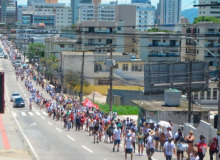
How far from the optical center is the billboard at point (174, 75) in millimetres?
38812

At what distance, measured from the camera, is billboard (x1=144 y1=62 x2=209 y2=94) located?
3881cm

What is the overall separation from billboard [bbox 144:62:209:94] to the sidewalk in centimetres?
1047

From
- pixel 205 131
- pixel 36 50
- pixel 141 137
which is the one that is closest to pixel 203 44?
pixel 205 131

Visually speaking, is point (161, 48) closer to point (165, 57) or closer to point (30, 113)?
point (165, 57)

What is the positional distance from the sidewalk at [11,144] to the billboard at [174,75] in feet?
34.3

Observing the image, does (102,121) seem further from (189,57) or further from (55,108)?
(189,57)

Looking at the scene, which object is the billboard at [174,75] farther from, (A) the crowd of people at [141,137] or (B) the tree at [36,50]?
(B) the tree at [36,50]

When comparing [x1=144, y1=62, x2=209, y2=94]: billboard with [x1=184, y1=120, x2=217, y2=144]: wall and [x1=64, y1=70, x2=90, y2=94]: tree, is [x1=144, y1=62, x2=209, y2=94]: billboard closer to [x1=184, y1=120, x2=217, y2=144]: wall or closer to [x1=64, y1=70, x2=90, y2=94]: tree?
[x1=184, y1=120, x2=217, y2=144]: wall

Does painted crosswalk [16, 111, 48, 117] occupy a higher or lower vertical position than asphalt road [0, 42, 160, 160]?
lower

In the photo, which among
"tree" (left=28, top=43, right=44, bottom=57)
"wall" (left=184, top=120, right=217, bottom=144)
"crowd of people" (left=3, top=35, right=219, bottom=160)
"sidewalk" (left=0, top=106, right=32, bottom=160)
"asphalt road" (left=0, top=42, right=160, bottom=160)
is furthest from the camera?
"tree" (left=28, top=43, right=44, bottom=57)

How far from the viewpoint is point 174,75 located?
38.8 meters

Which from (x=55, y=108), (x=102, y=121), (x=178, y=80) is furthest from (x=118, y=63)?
(x=102, y=121)

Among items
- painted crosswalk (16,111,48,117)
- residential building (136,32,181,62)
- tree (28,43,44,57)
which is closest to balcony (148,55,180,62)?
residential building (136,32,181,62)

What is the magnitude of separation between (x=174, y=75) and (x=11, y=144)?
14.6m
